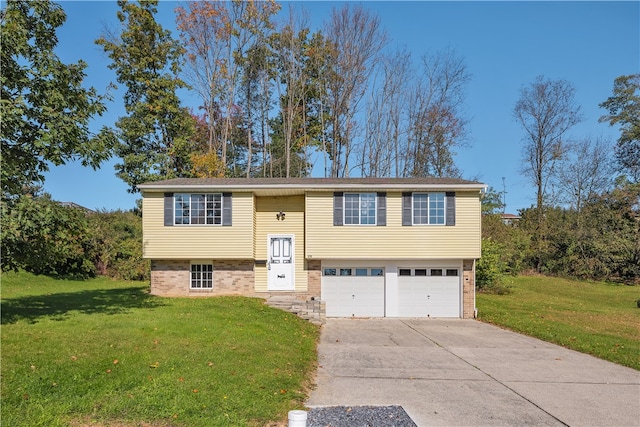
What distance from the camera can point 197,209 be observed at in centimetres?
1806

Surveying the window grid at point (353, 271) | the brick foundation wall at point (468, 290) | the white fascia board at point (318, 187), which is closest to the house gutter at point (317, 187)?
the white fascia board at point (318, 187)

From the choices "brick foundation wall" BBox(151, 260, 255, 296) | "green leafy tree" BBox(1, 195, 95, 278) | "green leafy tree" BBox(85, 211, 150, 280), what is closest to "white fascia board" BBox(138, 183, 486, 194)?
"brick foundation wall" BBox(151, 260, 255, 296)

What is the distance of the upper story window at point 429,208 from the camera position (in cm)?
1795

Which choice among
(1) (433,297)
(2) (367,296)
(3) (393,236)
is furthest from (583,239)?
(2) (367,296)

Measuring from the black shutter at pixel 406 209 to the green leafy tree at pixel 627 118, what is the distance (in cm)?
3052

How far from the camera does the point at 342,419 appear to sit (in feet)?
18.3

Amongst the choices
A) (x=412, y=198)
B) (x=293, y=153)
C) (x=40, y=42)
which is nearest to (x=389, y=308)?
(x=412, y=198)

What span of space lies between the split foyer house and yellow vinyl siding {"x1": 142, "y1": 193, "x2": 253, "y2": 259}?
0.04m

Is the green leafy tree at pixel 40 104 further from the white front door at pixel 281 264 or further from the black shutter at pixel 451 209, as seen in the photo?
the black shutter at pixel 451 209

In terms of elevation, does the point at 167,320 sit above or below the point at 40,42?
below

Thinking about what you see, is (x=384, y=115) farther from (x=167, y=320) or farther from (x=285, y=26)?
(x=167, y=320)

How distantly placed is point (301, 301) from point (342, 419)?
11.6 m

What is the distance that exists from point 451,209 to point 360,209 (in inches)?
137

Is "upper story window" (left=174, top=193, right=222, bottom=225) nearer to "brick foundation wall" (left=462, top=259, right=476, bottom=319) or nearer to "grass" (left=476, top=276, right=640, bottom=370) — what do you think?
"brick foundation wall" (left=462, top=259, right=476, bottom=319)
